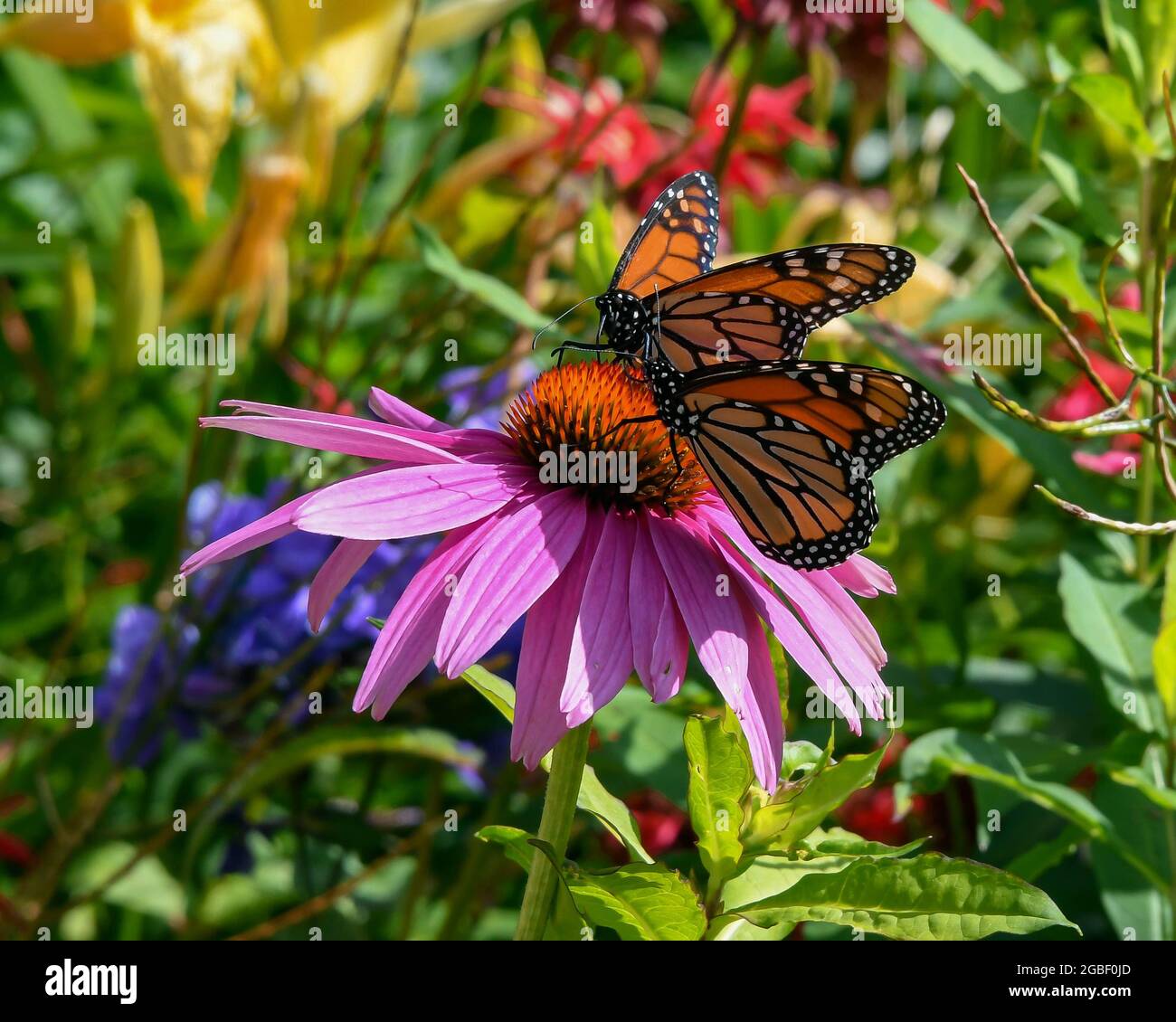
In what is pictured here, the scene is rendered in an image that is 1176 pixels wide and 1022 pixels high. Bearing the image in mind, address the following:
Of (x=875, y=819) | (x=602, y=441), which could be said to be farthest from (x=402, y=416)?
(x=875, y=819)

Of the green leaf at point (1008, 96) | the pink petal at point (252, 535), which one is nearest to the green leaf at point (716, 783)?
the pink petal at point (252, 535)

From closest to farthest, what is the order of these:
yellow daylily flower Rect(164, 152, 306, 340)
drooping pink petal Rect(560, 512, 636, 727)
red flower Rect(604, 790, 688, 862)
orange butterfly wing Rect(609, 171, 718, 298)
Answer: drooping pink petal Rect(560, 512, 636, 727), orange butterfly wing Rect(609, 171, 718, 298), red flower Rect(604, 790, 688, 862), yellow daylily flower Rect(164, 152, 306, 340)

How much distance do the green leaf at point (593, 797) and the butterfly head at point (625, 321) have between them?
0.31m

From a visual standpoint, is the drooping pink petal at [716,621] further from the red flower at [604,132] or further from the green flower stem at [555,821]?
the red flower at [604,132]

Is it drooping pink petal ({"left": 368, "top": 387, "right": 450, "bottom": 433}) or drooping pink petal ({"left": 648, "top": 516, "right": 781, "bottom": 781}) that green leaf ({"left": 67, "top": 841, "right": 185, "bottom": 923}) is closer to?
drooping pink petal ({"left": 368, "top": 387, "right": 450, "bottom": 433})

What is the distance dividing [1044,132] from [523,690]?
0.82 m

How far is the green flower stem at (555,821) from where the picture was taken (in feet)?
2.24

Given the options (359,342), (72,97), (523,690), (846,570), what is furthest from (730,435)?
(72,97)

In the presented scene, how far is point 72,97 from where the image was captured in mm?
2184

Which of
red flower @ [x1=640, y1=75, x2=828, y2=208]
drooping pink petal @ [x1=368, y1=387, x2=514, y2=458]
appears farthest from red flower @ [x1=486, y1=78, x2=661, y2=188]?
drooping pink petal @ [x1=368, y1=387, x2=514, y2=458]

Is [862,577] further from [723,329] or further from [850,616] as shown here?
[723,329]

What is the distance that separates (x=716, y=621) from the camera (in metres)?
0.70

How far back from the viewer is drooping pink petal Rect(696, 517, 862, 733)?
2.22ft

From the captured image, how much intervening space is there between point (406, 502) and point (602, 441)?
0.18 meters
